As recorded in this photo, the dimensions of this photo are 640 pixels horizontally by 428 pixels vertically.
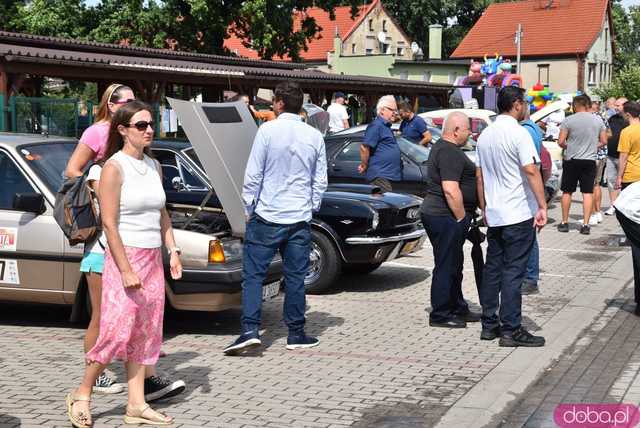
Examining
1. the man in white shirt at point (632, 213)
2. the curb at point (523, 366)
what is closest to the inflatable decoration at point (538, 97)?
the curb at point (523, 366)

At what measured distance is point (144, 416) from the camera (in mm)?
5250

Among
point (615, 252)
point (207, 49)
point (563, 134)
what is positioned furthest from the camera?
point (207, 49)

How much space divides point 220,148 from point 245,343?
1.82 meters

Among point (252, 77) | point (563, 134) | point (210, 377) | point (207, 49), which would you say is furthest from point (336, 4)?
point (210, 377)

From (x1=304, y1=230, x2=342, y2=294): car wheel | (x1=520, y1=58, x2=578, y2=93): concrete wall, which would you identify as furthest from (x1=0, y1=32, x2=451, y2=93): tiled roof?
(x1=520, y1=58, x2=578, y2=93): concrete wall

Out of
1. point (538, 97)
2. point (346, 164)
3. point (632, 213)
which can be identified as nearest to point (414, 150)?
point (346, 164)

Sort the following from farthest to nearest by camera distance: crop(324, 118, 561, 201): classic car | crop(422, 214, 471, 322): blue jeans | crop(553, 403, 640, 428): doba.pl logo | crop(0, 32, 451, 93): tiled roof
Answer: crop(0, 32, 451, 93): tiled roof
crop(324, 118, 561, 201): classic car
crop(422, 214, 471, 322): blue jeans
crop(553, 403, 640, 428): doba.pl logo

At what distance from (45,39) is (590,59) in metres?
50.4

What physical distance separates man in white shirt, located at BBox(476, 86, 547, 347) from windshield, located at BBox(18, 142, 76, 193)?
10.7ft

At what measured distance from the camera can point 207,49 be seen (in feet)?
136

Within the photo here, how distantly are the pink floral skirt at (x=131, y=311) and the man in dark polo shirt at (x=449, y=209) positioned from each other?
309 centimetres

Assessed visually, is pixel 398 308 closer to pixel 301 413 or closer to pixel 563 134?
pixel 301 413

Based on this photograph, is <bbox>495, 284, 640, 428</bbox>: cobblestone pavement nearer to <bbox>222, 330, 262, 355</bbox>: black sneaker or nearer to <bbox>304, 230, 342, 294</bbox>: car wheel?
<bbox>222, 330, 262, 355</bbox>: black sneaker

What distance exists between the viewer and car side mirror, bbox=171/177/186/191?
→ 9.45 m
